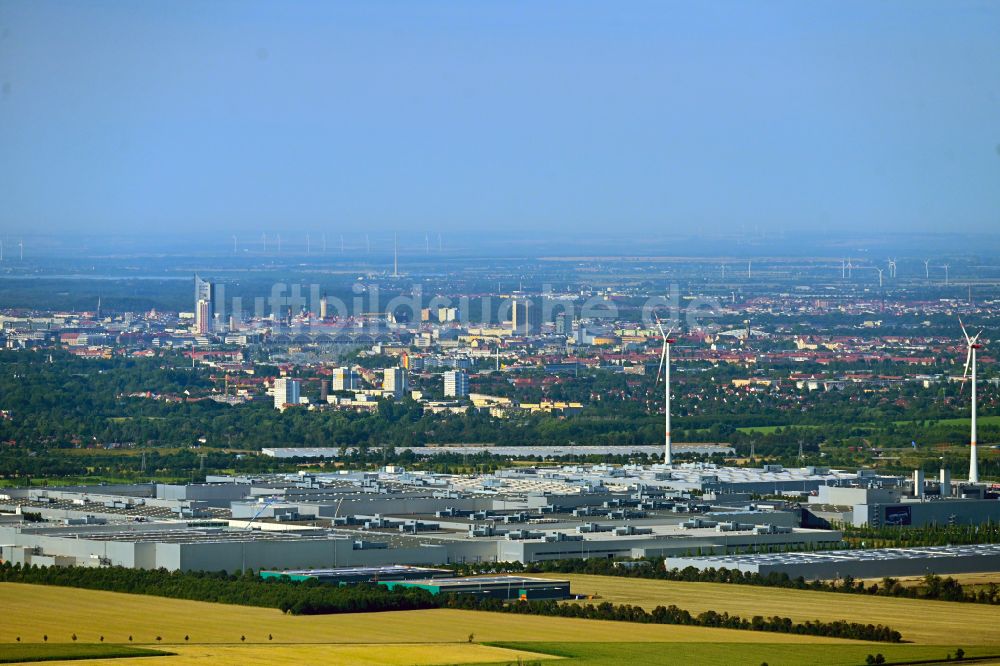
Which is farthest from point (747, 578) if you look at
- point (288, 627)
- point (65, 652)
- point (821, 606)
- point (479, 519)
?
point (65, 652)

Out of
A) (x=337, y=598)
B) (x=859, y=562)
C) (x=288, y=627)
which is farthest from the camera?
(x=859, y=562)

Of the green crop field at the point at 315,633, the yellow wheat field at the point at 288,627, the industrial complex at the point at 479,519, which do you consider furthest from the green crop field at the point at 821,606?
the industrial complex at the point at 479,519

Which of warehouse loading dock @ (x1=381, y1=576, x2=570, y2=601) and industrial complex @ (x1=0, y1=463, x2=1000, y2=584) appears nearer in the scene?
warehouse loading dock @ (x1=381, y1=576, x2=570, y2=601)

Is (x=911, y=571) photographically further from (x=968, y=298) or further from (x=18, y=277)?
(x=18, y=277)

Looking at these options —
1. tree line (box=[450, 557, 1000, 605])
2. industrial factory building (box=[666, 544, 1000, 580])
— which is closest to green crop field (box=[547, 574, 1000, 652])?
tree line (box=[450, 557, 1000, 605])

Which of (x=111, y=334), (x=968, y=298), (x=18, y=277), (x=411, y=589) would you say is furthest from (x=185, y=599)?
(x=18, y=277)

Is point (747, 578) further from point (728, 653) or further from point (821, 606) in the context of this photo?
point (728, 653)

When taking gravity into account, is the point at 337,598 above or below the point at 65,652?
below

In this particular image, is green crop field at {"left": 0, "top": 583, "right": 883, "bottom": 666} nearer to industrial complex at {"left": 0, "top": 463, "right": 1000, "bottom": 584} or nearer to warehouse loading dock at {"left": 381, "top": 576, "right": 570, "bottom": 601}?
warehouse loading dock at {"left": 381, "top": 576, "right": 570, "bottom": 601}
